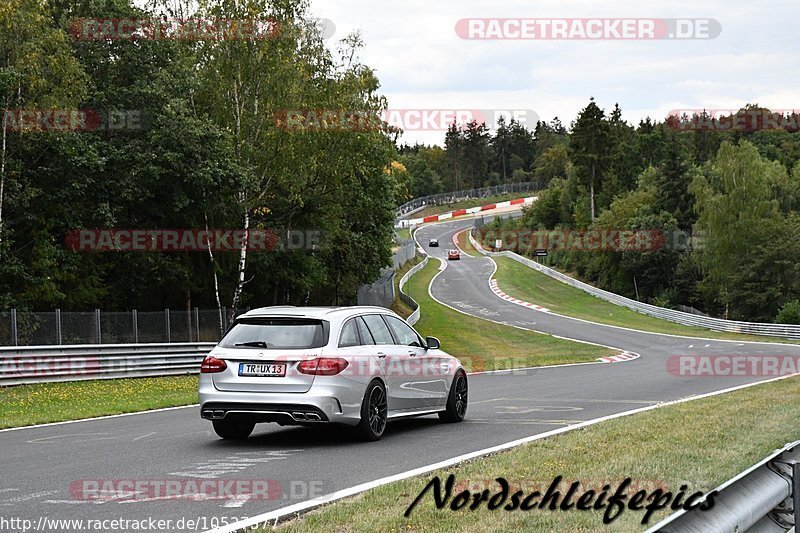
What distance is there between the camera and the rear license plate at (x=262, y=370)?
38.7 feet

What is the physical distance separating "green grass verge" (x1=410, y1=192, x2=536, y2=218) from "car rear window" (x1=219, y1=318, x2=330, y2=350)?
5887 inches

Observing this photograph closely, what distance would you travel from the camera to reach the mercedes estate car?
11727 mm

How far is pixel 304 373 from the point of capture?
11.8 meters

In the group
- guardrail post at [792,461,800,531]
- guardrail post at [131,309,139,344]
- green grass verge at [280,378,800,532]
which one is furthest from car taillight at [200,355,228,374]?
guardrail post at [131,309,139,344]

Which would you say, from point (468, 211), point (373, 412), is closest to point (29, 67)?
point (373, 412)

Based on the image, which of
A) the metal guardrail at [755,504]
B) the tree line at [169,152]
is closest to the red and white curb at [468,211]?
the tree line at [169,152]

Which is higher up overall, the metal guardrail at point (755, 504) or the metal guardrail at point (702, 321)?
the metal guardrail at point (755, 504)

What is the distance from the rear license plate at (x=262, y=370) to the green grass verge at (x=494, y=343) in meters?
22.2

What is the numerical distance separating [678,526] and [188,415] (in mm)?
12668

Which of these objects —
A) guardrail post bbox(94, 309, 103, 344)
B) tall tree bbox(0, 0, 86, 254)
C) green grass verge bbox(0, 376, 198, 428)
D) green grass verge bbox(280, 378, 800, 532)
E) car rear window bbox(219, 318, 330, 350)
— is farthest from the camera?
tall tree bbox(0, 0, 86, 254)

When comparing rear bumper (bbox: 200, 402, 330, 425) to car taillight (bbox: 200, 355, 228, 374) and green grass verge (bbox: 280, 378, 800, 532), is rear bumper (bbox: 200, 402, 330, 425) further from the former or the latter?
green grass verge (bbox: 280, 378, 800, 532)

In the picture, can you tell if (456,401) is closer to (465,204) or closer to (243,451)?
(243,451)

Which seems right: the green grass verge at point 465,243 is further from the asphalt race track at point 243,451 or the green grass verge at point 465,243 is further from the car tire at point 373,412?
the car tire at point 373,412

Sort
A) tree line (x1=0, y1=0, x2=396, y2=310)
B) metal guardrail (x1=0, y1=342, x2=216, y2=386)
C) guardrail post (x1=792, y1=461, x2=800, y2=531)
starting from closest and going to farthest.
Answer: guardrail post (x1=792, y1=461, x2=800, y2=531)
metal guardrail (x1=0, y1=342, x2=216, y2=386)
tree line (x1=0, y1=0, x2=396, y2=310)
